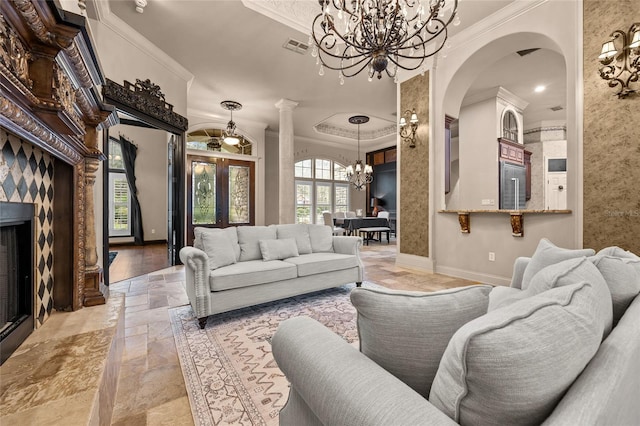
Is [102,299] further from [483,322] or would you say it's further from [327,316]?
[483,322]

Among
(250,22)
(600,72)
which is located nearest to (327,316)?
(600,72)

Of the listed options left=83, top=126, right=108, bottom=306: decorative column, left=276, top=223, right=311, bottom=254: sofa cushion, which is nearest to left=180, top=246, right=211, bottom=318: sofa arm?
left=83, top=126, right=108, bottom=306: decorative column

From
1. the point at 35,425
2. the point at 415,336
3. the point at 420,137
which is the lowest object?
the point at 35,425

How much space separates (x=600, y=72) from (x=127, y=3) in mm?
4908

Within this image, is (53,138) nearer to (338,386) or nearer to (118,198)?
(338,386)

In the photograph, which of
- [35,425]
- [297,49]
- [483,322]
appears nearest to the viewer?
[483,322]

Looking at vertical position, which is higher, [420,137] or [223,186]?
[420,137]

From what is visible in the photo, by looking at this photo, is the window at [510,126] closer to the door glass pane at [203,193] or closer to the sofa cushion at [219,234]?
the sofa cushion at [219,234]

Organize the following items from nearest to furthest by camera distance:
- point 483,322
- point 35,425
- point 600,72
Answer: point 483,322, point 35,425, point 600,72

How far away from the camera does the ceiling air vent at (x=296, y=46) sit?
13.1 ft

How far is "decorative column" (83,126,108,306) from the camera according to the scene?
2039 millimetres

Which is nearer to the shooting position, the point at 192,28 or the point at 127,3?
the point at 127,3

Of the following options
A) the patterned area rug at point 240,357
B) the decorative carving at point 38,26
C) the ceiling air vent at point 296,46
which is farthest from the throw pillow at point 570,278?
the ceiling air vent at point 296,46

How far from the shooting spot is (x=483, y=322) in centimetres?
55
